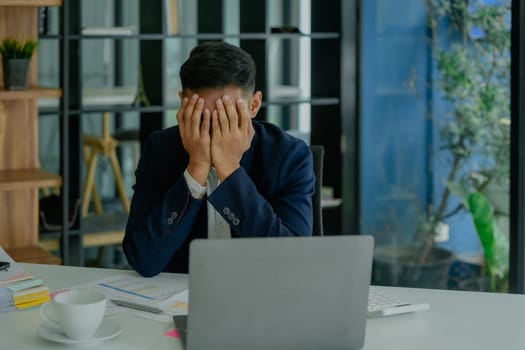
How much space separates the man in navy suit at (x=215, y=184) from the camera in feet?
7.77

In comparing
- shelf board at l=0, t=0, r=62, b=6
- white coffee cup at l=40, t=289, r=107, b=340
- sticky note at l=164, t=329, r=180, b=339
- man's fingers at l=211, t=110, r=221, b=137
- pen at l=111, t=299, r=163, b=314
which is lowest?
sticky note at l=164, t=329, r=180, b=339

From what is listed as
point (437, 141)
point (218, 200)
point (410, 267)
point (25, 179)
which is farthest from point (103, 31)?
point (218, 200)

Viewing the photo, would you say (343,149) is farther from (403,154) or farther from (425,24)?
(425,24)

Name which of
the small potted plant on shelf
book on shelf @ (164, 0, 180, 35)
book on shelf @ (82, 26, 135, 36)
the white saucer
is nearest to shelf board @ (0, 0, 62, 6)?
the small potted plant on shelf

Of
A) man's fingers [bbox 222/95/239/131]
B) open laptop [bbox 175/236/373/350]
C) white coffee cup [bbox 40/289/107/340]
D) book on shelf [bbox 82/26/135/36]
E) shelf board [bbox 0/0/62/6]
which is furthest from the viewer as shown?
book on shelf [bbox 82/26/135/36]

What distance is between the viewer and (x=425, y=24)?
15.2 ft

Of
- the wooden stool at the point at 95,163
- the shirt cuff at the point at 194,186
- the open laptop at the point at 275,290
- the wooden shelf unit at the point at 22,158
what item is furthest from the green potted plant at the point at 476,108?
the open laptop at the point at 275,290

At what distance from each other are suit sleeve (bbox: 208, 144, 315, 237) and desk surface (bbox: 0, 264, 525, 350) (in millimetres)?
308

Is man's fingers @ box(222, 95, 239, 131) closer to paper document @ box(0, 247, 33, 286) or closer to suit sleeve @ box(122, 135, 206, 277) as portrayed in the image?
suit sleeve @ box(122, 135, 206, 277)

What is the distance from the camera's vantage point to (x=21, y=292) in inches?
84.7

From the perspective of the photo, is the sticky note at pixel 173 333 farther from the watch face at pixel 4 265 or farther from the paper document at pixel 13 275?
the watch face at pixel 4 265

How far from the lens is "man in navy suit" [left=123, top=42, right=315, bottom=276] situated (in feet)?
7.77

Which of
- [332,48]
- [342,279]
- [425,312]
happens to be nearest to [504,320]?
[425,312]

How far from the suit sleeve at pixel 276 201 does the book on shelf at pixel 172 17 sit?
2222 millimetres
